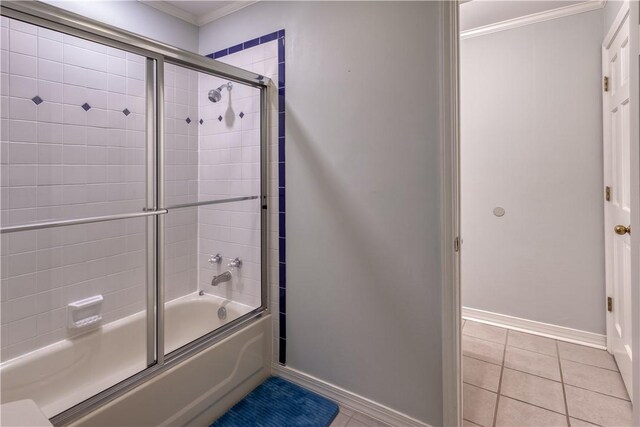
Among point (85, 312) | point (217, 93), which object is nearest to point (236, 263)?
point (85, 312)

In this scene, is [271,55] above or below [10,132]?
above

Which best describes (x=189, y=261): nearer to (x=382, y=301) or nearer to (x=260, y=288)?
(x=260, y=288)

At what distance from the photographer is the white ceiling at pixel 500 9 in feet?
7.25

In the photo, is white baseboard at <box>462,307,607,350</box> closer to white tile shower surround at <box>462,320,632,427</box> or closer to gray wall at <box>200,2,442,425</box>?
white tile shower surround at <box>462,320,632,427</box>

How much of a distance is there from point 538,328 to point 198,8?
3409mm

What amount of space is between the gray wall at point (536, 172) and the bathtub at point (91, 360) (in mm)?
2026

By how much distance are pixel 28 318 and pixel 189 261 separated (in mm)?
890

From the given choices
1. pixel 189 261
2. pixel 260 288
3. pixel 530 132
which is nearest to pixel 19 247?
pixel 189 261

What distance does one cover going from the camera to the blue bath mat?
5.19ft

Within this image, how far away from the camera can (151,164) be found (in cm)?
149

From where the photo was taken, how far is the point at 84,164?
5.98 feet

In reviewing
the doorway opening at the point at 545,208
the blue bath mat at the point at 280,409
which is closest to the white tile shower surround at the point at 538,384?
the doorway opening at the point at 545,208

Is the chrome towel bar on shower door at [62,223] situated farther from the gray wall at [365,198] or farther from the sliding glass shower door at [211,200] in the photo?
the gray wall at [365,198]

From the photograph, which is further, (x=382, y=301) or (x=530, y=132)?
(x=530, y=132)
